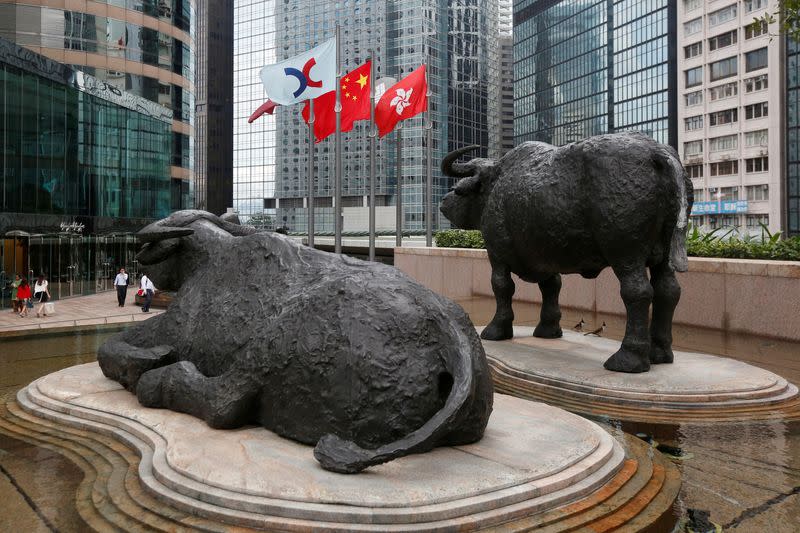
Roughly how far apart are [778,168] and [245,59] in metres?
71.2

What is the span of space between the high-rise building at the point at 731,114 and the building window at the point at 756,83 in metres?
0.09

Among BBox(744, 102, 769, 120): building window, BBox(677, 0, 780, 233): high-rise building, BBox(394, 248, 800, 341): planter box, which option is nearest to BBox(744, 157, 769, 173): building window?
BBox(677, 0, 780, 233): high-rise building

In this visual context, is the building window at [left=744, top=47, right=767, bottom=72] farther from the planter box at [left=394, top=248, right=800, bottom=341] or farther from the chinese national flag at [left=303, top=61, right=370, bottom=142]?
the planter box at [left=394, top=248, right=800, bottom=341]

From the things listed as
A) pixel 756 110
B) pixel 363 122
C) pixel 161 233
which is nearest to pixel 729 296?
pixel 161 233

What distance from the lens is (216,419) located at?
4.89m

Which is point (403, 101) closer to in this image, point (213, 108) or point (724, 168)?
point (724, 168)

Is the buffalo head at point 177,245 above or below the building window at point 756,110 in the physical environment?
below

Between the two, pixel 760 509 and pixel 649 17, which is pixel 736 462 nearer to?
pixel 760 509

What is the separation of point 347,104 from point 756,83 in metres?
52.0

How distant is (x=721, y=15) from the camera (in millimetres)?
62125

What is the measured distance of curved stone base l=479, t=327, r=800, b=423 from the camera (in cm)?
629

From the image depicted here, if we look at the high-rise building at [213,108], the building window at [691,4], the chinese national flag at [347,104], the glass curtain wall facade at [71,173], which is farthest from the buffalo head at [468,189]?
the high-rise building at [213,108]

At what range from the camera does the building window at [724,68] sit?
60878mm

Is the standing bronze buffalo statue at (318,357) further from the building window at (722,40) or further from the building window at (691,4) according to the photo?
the building window at (691,4)
